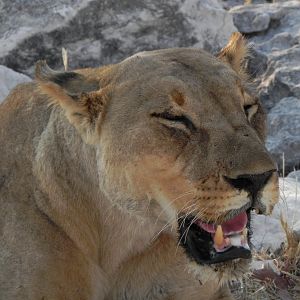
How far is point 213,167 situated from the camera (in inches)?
121

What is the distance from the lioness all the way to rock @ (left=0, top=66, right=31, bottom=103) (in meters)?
1.74

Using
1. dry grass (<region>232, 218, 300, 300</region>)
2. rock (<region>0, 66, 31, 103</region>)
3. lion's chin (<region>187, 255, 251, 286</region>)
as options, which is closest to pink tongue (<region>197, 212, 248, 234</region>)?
lion's chin (<region>187, 255, 251, 286</region>)

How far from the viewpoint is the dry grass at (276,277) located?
4.29m

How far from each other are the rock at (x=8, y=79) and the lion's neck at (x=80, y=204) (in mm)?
2132

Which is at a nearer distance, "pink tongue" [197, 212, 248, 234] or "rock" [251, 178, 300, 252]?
"pink tongue" [197, 212, 248, 234]

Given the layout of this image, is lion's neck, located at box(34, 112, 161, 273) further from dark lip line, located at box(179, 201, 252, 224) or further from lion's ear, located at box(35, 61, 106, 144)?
dark lip line, located at box(179, 201, 252, 224)

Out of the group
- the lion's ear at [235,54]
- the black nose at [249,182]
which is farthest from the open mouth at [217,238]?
the lion's ear at [235,54]

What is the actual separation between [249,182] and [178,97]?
1.42 feet

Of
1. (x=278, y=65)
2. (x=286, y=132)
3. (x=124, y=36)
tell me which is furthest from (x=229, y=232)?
(x=124, y=36)

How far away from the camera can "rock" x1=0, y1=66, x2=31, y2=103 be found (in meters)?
5.72

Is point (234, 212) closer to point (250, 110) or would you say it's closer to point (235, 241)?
point (235, 241)

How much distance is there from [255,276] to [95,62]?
8.46 feet

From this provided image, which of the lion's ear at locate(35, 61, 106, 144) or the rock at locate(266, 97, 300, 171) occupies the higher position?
the lion's ear at locate(35, 61, 106, 144)

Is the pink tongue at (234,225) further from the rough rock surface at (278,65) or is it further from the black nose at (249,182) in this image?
the rough rock surface at (278,65)
